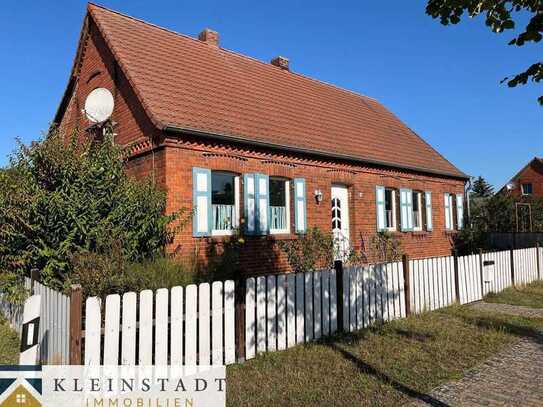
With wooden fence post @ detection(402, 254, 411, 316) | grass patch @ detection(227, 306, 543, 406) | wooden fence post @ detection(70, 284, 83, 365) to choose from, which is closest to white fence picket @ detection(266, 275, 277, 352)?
grass patch @ detection(227, 306, 543, 406)

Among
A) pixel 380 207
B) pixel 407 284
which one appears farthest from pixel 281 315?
pixel 380 207

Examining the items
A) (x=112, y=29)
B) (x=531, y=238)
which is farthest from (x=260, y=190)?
(x=531, y=238)

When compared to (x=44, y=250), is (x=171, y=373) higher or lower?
lower

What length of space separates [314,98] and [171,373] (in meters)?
13.5

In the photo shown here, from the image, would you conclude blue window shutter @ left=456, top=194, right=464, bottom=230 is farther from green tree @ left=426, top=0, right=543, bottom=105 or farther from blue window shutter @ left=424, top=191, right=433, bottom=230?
green tree @ left=426, top=0, right=543, bottom=105

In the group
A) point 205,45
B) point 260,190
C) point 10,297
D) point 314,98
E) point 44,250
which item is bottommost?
point 10,297

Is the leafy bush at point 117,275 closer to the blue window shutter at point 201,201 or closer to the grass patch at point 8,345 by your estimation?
the grass patch at point 8,345

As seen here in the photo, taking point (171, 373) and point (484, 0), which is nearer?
point (484, 0)

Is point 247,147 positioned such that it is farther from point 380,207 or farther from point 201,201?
point 380,207

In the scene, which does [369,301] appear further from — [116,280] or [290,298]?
[116,280]

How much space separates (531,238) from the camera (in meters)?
19.1

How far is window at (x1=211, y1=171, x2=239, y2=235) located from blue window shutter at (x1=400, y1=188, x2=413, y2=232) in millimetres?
7223

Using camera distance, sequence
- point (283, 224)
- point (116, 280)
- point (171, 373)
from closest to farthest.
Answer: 1. point (171, 373)
2. point (116, 280)
3. point (283, 224)

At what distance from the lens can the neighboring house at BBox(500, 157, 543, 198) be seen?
1901 inches
